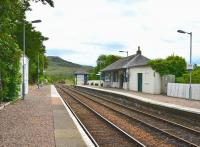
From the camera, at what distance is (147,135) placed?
1706 centimetres

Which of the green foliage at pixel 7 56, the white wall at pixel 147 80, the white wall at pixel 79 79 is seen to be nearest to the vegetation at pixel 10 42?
the green foliage at pixel 7 56

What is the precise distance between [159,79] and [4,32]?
110 ft

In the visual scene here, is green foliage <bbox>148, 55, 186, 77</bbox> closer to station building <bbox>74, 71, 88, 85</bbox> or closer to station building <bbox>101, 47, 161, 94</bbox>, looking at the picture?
station building <bbox>101, 47, 161, 94</bbox>

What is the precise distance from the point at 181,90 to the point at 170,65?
801 cm

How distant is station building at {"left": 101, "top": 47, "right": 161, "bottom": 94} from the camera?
51594mm

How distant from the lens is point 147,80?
54.2 meters

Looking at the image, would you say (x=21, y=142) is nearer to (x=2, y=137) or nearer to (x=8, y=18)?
(x=2, y=137)

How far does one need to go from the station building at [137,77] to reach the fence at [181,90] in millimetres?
4165

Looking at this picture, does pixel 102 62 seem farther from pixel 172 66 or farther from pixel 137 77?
pixel 172 66

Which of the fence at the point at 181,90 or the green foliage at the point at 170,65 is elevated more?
the green foliage at the point at 170,65

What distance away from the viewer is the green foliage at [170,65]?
5072 centimetres

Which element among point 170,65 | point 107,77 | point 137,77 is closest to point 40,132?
point 170,65

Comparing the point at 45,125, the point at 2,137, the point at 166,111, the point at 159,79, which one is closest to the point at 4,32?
the point at 45,125

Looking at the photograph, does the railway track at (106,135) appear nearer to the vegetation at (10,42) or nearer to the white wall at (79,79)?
the vegetation at (10,42)
